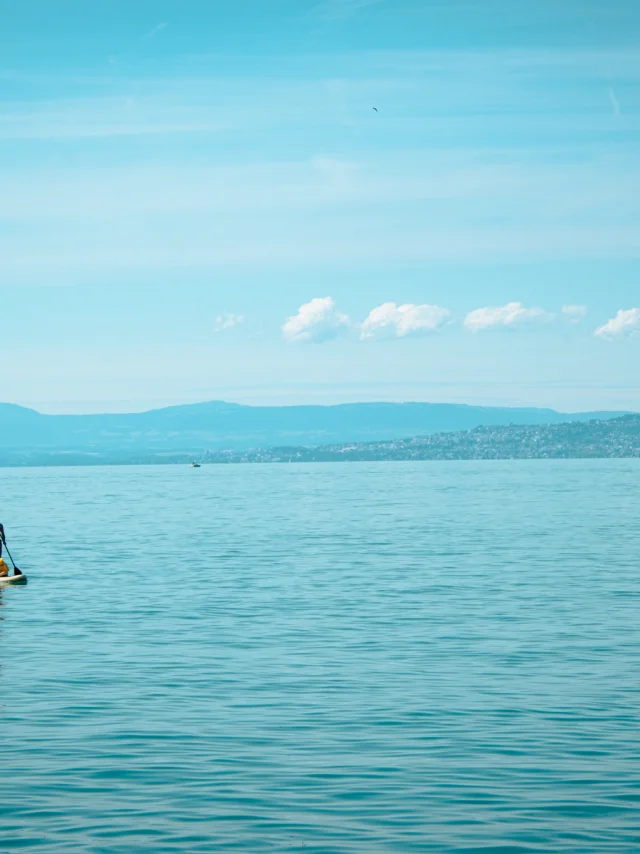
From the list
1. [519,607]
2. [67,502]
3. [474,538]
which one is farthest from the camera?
[67,502]

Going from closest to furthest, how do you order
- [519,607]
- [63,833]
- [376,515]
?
[63,833] → [519,607] → [376,515]

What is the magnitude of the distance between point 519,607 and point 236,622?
31.0 feet

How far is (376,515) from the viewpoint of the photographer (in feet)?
351

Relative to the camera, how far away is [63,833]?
1725cm

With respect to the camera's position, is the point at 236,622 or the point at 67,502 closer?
the point at 236,622

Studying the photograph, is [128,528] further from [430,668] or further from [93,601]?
[430,668]

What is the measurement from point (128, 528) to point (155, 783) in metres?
74.2

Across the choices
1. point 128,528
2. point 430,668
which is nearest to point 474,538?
point 128,528

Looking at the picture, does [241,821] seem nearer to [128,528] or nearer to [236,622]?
[236,622]

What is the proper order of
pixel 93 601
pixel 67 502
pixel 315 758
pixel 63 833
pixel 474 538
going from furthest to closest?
pixel 67 502 < pixel 474 538 < pixel 93 601 < pixel 315 758 < pixel 63 833

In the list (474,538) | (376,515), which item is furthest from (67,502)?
(474,538)

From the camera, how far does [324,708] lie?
25109 mm

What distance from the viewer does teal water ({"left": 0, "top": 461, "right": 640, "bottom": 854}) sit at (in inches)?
699

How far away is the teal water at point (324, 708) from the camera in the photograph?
17.8 meters
